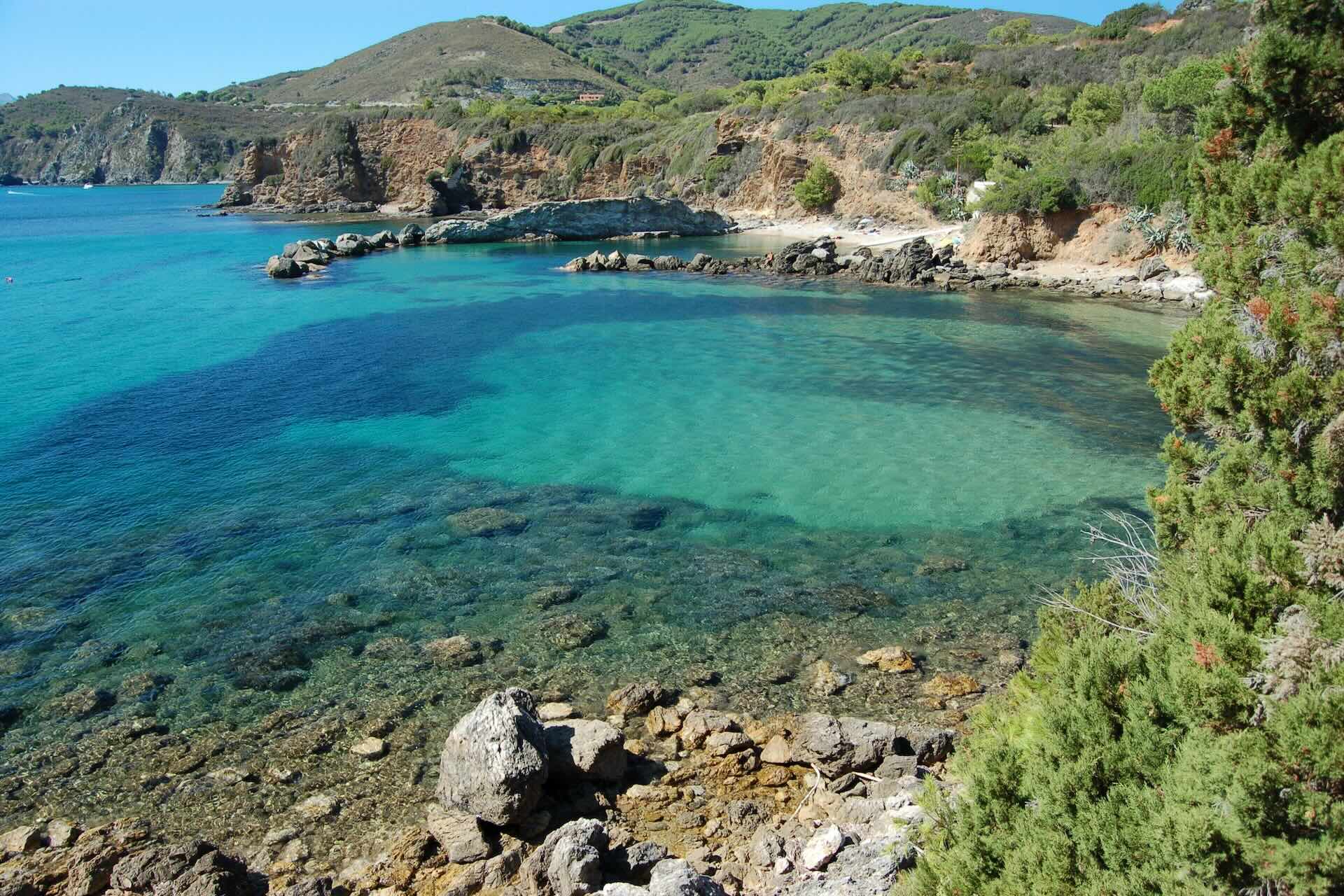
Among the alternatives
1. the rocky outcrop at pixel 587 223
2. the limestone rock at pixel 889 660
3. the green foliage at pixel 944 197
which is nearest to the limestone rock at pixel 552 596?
the limestone rock at pixel 889 660

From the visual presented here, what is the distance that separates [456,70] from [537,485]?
489ft

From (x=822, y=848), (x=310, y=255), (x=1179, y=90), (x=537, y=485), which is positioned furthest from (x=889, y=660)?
(x=310, y=255)

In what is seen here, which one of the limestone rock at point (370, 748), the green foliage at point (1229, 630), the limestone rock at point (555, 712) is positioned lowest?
the limestone rock at point (370, 748)

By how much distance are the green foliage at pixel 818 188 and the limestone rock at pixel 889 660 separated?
60.4 meters

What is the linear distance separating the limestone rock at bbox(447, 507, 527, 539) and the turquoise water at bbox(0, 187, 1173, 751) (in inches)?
Answer: 9.7

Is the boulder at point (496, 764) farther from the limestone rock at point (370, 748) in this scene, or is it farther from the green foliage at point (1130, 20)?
the green foliage at point (1130, 20)

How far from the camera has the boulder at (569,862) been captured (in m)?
6.84

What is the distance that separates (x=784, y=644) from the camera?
1154cm

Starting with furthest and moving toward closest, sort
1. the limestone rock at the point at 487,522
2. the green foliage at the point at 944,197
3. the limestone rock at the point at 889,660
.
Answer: the green foliage at the point at 944,197 → the limestone rock at the point at 487,522 → the limestone rock at the point at 889,660

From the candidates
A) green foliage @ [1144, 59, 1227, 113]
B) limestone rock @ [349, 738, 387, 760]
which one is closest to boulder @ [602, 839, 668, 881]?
limestone rock @ [349, 738, 387, 760]

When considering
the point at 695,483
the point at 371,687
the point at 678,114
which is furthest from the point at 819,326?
the point at 678,114

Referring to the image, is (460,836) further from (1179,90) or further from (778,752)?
(1179,90)

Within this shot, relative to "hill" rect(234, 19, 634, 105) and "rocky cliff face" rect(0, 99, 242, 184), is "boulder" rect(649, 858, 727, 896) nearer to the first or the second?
"hill" rect(234, 19, 634, 105)

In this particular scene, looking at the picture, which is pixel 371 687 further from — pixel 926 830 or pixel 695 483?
pixel 695 483
